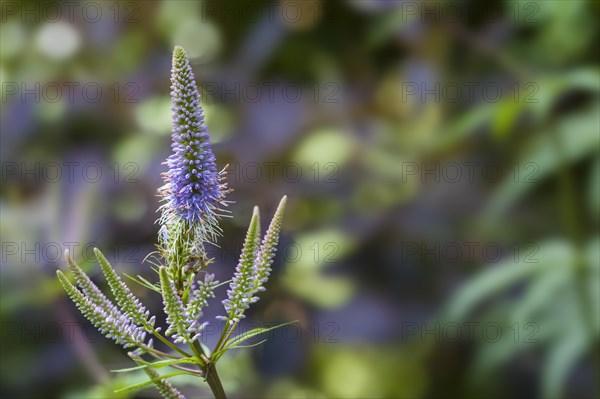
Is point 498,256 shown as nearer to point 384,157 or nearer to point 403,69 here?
point 384,157

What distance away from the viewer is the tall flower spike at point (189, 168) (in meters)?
0.22

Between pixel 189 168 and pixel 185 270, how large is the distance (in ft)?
0.13

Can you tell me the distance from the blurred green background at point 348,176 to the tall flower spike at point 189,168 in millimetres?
392

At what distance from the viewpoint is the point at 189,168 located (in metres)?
0.25

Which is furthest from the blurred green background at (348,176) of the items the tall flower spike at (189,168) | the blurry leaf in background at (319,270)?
the tall flower spike at (189,168)

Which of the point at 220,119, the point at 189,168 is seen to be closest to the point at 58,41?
the point at 220,119

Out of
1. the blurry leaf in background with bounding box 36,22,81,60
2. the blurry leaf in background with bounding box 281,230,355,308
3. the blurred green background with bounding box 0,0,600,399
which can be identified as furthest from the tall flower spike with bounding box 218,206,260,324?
the blurry leaf in background with bounding box 36,22,81,60

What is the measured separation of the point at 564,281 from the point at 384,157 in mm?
337

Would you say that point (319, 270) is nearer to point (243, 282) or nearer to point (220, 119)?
point (220, 119)

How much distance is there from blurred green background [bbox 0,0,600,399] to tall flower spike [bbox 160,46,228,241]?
392mm

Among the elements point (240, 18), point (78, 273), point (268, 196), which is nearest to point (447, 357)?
point (268, 196)

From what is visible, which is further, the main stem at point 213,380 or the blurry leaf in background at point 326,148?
the blurry leaf in background at point 326,148

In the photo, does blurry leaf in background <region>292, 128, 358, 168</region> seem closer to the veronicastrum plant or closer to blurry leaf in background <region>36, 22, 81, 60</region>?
blurry leaf in background <region>36, 22, 81, 60</region>

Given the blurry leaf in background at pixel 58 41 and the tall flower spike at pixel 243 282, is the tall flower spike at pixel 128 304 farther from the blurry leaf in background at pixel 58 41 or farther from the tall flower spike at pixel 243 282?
the blurry leaf in background at pixel 58 41
